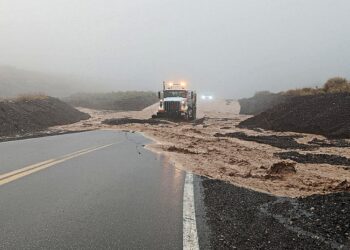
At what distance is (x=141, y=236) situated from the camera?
5.26m

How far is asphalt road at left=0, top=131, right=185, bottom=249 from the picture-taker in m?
5.07

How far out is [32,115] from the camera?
31.6 meters

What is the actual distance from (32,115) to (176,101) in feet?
38.8

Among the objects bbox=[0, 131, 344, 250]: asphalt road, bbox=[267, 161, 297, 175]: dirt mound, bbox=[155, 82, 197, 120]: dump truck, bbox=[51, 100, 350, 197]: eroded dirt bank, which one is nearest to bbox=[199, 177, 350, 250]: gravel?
bbox=[0, 131, 344, 250]: asphalt road

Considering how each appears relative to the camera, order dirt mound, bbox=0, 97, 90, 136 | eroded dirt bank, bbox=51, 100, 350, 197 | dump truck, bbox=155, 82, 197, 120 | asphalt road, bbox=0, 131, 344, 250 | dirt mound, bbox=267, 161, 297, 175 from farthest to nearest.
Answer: dump truck, bbox=155, 82, 197, 120
dirt mound, bbox=0, 97, 90, 136
dirt mound, bbox=267, 161, 297, 175
eroded dirt bank, bbox=51, 100, 350, 197
asphalt road, bbox=0, 131, 344, 250

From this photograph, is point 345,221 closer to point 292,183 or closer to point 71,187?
point 292,183

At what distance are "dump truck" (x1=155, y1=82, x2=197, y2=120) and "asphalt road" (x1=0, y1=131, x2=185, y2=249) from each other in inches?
990

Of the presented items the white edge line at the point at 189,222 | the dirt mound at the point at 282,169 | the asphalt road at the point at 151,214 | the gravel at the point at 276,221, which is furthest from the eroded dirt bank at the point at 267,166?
the white edge line at the point at 189,222

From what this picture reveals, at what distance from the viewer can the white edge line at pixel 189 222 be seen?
495 cm

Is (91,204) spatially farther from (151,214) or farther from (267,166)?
(267,166)

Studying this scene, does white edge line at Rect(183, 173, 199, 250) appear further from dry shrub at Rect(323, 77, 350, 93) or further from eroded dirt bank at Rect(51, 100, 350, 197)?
dry shrub at Rect(323, 77, 350, 93)

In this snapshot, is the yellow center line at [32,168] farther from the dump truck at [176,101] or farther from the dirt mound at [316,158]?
the dump truck at [176,101]

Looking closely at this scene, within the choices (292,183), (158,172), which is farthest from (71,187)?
(292,183)

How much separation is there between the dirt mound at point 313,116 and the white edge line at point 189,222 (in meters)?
15.4
